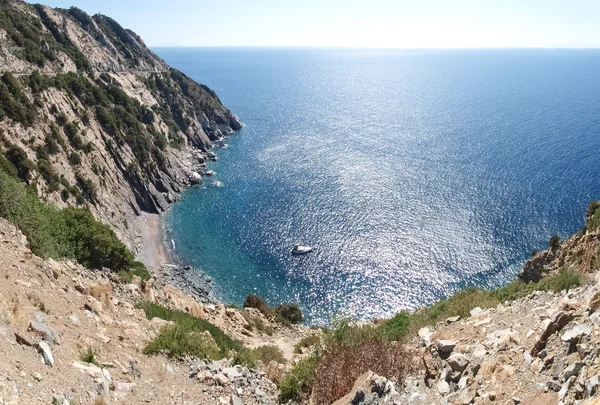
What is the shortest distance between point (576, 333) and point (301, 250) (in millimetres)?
59200

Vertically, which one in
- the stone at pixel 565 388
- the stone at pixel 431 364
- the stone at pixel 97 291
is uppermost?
the stone at pixel 565 388

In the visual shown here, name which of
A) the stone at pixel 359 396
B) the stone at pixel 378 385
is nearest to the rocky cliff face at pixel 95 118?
the stone at pixel 359 396

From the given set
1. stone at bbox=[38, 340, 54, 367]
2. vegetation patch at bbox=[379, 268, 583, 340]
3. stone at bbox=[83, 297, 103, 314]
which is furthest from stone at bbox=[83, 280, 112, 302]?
vegetation patch at bbox=[379, 268, 583, 340]

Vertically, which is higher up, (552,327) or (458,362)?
(552,327)

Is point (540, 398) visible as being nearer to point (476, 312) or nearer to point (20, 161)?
point (476, 312)

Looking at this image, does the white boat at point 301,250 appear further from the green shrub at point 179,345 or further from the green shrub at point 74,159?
the green shrub at point 179,345

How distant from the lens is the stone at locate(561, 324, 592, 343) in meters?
10.2

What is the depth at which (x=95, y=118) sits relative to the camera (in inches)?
3334

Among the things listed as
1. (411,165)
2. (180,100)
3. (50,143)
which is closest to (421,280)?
(411,165)

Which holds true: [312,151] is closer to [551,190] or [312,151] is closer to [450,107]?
[551,190]

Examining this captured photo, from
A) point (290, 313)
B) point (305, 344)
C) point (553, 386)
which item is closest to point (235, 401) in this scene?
point (553, 386)

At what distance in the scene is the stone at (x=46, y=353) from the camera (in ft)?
41.8

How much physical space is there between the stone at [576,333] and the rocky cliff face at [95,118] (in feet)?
202

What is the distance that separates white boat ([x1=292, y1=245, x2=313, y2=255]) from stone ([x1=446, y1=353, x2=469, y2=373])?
56.0 m
